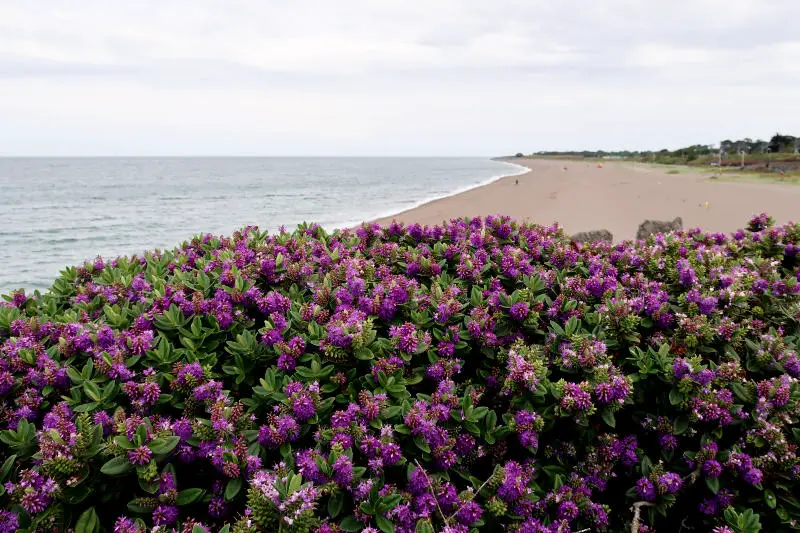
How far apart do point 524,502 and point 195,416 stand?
62.0 inches

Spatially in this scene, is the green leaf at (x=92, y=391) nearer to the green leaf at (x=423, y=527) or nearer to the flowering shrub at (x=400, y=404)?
the flowering shrub at (x=400, y=404)

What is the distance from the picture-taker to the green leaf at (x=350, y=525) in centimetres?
191

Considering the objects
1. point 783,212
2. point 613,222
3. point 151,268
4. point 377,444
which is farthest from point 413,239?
point 783,212

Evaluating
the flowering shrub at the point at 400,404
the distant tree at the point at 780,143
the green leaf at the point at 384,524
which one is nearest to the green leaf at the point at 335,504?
the flowering shrub at the point at 400,404

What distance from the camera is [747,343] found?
2.85 metres

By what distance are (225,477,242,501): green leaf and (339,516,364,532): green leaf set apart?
0.44 m

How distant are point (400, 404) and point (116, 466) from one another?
1.19m

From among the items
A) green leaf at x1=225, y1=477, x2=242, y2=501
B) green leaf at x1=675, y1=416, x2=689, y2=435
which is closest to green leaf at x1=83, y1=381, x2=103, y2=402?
green leaf at x1=225, y1=477, x2=242, y2=501

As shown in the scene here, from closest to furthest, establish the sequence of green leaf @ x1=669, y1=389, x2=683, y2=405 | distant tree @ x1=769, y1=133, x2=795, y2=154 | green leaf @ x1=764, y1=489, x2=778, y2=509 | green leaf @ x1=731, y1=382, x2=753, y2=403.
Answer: green leaf @ x1=764, y1=489, x2=778, y2=509, green leaf @ x1=669, y1=389, x2=683, y2=405, green leaf @ x1=731, y1=382, x2=753, y2=403, distant tree @ x1=769, y1=133, x2=795, y2=154

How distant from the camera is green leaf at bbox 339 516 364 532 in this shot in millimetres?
1907

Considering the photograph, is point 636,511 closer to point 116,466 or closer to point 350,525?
point 350,525

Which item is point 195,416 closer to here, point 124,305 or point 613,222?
point 124,305

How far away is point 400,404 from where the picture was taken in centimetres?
230

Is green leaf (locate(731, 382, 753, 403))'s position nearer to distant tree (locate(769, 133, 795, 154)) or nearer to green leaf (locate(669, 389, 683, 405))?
green leaf (locate(669, 389, 683, 405))
